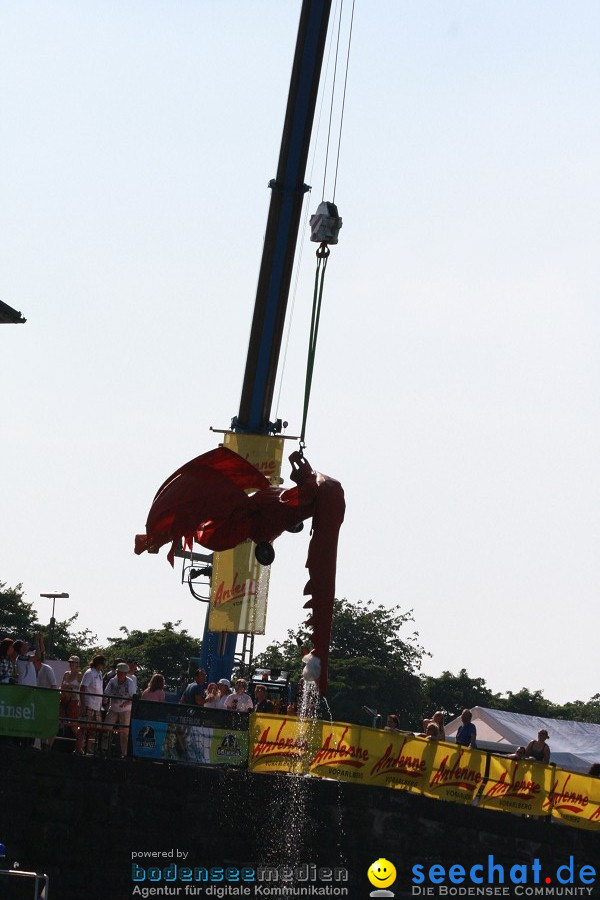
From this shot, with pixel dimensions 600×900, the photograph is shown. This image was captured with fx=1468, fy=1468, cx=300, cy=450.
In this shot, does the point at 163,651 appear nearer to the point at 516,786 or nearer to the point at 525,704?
the point at 525,704

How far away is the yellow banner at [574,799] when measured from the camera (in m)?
23.4

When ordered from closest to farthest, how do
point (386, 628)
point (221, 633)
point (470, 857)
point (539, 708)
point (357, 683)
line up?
point (470, 857) → point (221, 633) → point (357, 683) → point (386, 628) → point (539, 708)

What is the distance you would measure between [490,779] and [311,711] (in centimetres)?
349

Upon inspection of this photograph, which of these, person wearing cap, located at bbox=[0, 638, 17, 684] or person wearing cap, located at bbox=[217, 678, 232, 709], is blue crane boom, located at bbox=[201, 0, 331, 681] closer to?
person wearing cap, located at bbox=[217, 678, 232, 709]

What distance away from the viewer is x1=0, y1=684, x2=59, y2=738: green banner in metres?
20.1

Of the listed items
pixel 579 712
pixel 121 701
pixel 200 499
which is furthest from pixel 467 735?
pixel 579 712

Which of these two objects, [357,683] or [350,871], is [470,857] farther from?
[357,683]

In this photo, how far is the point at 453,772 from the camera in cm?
2262

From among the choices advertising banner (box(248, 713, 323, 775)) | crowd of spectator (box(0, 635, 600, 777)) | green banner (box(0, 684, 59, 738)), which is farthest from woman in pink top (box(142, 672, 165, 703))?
green banner (box(0, 684, 59, 738))

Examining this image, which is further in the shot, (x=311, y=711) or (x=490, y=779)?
(x=490, y=779)

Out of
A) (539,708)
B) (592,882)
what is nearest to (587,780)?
(592,882)

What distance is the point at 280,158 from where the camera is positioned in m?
29.6

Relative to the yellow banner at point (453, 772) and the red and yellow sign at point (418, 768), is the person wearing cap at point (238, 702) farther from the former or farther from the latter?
the yellow banner at point (453, 772)

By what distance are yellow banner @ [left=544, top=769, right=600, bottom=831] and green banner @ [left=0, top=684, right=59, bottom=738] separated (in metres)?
8.13
